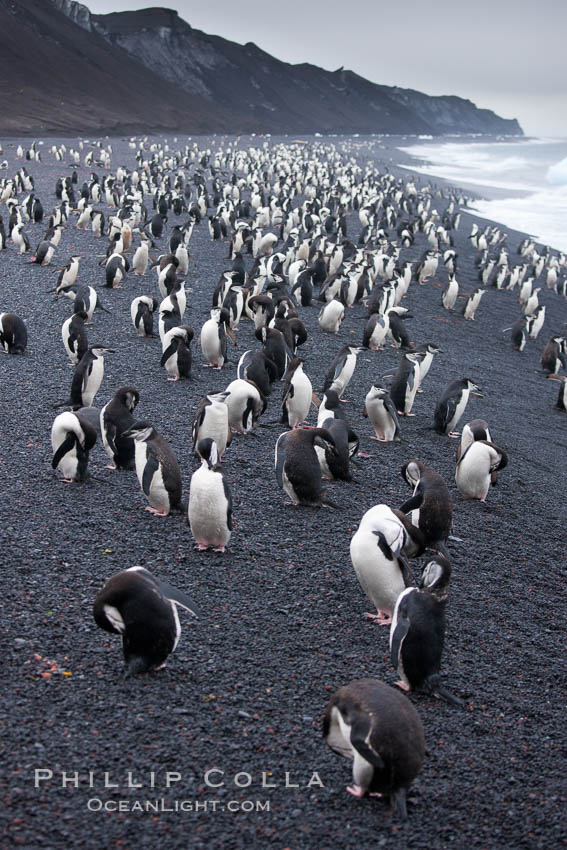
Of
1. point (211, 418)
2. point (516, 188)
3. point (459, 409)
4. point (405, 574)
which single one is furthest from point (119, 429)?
point (516, 188)

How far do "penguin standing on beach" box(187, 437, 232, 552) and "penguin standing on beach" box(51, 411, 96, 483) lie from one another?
47.2 inches

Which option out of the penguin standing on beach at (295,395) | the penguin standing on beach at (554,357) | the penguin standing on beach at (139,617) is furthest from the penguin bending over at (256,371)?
the penguin standing on beach at (554,357)

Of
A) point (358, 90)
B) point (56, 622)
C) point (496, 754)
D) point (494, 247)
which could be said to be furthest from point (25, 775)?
point (358, 90)

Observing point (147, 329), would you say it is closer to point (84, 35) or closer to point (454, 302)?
point (454, 302)

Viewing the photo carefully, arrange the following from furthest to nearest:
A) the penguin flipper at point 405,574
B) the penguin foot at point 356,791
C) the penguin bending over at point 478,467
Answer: the penguin bending over at point 478,467
the penguin flipper at point 405,574
the penguin foot at point 356,791

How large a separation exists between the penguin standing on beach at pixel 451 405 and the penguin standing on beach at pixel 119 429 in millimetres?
3512

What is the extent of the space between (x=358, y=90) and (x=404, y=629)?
501 feet

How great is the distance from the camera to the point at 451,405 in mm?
8945

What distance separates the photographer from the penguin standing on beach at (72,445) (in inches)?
255

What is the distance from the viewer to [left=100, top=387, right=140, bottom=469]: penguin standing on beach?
688 cm

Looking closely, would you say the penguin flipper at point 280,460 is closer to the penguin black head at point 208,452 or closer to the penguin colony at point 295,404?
the penguin colony at point 295,404

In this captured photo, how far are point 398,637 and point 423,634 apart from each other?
0.42ft

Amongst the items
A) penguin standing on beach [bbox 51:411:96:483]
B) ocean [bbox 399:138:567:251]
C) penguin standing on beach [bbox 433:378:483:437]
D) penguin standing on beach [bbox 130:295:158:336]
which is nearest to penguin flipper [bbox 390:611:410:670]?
penguin standing on beach [bbox 51:411:96:483]

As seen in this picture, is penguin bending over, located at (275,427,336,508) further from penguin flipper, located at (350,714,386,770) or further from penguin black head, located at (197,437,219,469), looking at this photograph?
penguin flipper, located at (350,714,386,770)
